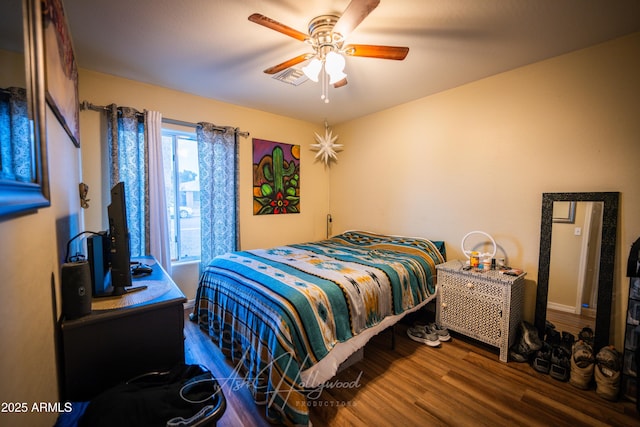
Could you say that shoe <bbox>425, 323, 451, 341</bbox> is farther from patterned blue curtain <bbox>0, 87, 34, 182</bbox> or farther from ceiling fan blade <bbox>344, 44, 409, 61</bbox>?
patterned blue curtain <bbox>0, 87, 34, 182</bbox>

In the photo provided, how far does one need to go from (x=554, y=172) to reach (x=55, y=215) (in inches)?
136

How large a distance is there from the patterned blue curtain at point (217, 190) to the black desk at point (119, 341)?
5.86 feet

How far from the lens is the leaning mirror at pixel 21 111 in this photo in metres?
0.55

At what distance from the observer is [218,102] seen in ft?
10.3

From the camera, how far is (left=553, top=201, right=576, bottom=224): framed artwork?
81.7 inches

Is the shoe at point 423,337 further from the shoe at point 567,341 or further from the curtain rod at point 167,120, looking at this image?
the curtain rod at point 167,120

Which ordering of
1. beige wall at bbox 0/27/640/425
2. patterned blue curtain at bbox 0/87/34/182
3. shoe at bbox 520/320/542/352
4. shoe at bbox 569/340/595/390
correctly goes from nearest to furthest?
1. patterned blue curtain at bbox 0/87/34/182
2. beige wall at bbox 0/27/640/425
3. shoe at bbox 569/340/595/390
4. shoe at bbox 520/320/542/352

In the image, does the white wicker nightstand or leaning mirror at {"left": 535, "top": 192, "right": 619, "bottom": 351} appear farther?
the white wicker nightstand

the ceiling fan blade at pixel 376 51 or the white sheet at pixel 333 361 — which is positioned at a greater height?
the ceiling fan blade at pixel 376 51

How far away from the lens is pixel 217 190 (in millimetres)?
3123

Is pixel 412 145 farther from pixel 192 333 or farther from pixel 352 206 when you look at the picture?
pixel 192 333

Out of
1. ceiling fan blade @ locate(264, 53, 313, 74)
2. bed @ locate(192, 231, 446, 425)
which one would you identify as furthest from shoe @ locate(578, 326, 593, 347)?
ceiling fan blade @ locate(264, 53, 313, 74)

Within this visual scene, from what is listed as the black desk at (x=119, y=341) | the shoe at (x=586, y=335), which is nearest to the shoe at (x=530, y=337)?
the shoe at (x=586, y=335)

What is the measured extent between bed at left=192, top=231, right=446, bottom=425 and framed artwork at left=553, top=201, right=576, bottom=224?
1.05 metres
